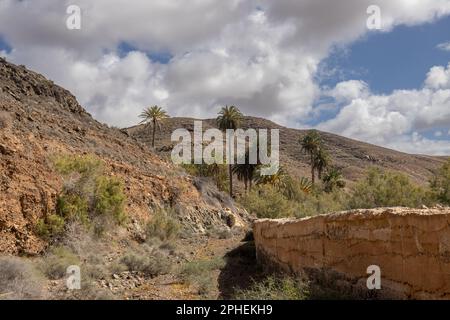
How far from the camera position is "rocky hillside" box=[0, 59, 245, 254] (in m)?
15.4

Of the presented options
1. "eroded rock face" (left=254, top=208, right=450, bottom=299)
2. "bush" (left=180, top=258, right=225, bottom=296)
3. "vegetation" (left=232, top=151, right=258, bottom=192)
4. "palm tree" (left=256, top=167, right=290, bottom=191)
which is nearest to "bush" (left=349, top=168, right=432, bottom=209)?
"palm tree" (left=256, top=167, right=290, bottom=191)

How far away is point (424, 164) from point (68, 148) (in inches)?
4157

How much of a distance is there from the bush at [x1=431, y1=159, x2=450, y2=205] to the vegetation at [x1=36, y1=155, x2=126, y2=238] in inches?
754

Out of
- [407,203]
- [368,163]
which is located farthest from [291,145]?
[407,203]

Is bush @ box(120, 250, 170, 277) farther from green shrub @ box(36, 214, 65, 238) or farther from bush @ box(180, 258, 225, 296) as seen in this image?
green shrub @ box(36, 214, 65, 238)

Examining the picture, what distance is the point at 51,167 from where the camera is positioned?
18.1 meters

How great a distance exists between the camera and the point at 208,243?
23.4 metres

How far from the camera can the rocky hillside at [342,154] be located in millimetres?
88375

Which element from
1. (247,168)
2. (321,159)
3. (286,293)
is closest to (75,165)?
(286,293)

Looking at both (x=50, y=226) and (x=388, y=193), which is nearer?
(x=50, y=226)

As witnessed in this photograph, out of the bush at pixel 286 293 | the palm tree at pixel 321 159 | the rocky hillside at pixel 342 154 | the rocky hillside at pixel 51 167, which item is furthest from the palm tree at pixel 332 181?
the bush at pixel 286 293

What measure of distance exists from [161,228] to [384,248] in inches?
604

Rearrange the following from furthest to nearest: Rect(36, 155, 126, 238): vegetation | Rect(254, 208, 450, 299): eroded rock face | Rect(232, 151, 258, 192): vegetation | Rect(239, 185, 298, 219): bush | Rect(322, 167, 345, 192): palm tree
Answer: Rect(322, 167, 345, 192): palm tree
Rect(232, 151, 258, 192): vegetation
Rect(239, 185, 298, 219): bush
Rect(36, 155, 126, 238): vegetation
Rect(254, 208, 450, 299): eroded rock face

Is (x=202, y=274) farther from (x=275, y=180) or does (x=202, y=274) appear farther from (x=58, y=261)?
(x=275, y=180)
